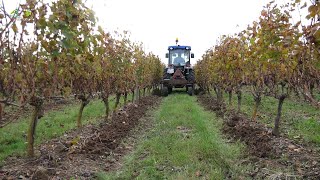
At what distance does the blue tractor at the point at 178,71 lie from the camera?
19.7 metres

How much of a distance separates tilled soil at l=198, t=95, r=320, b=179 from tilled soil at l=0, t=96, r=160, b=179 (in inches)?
86.2

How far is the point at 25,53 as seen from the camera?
3828mm

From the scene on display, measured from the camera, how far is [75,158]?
17.6 ft

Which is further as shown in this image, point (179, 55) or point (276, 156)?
point (179, 55)

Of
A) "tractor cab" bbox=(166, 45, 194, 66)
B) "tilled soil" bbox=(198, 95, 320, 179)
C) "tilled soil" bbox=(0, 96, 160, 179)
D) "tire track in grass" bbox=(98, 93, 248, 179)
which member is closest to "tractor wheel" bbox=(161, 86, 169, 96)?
"tractor cab" bbox=(166, 45, 194, 66)

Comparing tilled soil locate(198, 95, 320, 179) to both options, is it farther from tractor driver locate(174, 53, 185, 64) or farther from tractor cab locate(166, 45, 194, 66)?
tractor cab locate(166, 45, 194, 66)

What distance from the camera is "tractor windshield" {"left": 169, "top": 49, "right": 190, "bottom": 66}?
876 inches

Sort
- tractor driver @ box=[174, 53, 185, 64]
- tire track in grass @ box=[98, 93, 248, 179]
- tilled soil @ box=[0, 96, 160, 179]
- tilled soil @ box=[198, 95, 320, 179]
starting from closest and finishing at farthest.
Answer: tilled soil @ box=[0, 96, 160, 179]
tilled soil @ box=[198, 95, 320, 179]
tire track in grass @ box=[98, 93, 248, 179]
tractor driver @ box=[174, 53, 185, 64]

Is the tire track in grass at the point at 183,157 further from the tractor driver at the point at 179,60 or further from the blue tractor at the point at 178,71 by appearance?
the tractor driver at the point at 179,60

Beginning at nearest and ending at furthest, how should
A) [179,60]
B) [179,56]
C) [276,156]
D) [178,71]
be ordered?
[276,156] < [178,71] < [179,60] < [179,56]

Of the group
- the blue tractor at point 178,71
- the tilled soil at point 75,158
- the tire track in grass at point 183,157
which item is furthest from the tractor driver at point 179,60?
the tilled soil at point 75,158

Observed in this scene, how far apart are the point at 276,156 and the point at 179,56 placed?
56.5 ft

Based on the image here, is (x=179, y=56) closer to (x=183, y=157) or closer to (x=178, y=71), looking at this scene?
(x=178, y=71)

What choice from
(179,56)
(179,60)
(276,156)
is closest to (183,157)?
(276,156)
